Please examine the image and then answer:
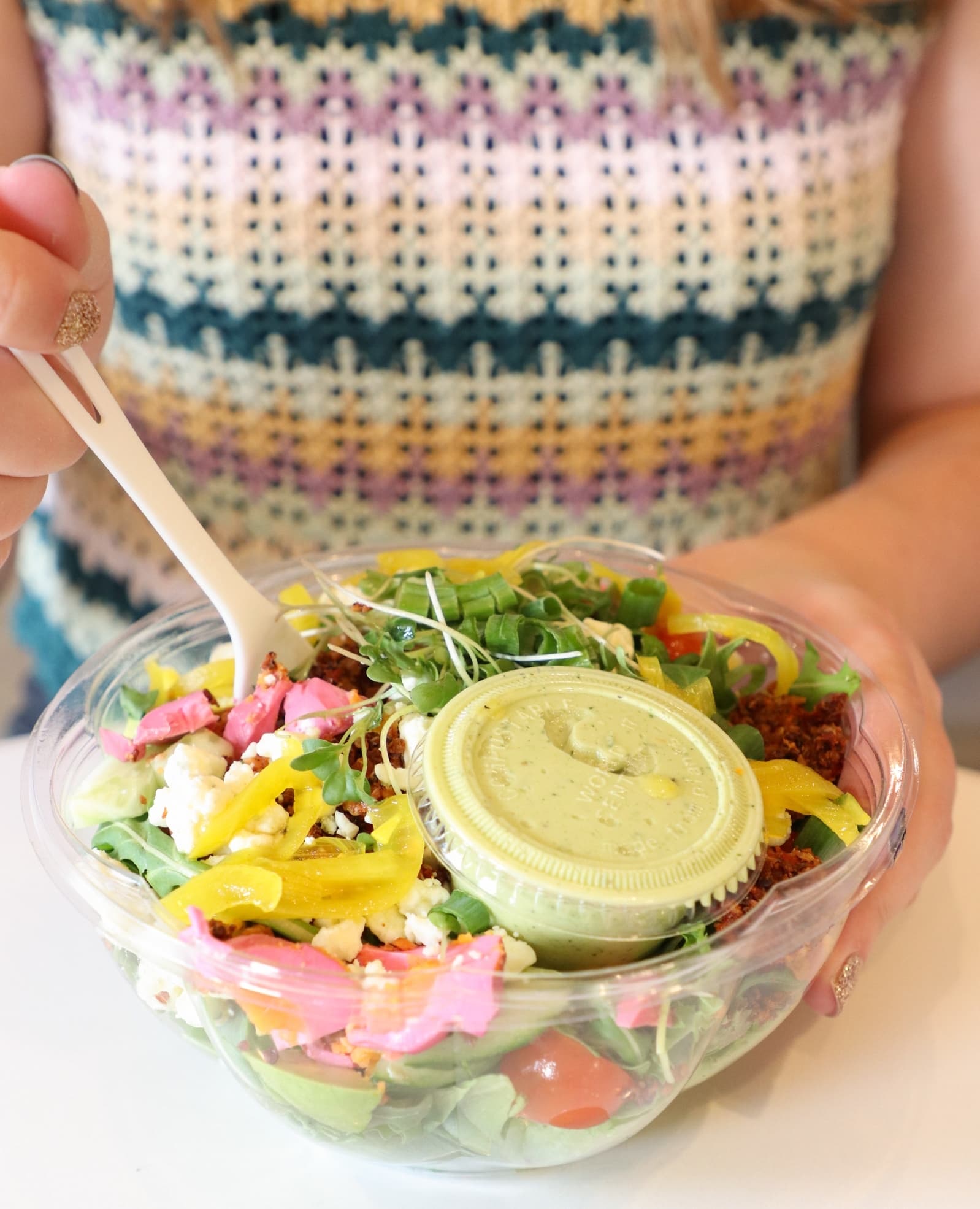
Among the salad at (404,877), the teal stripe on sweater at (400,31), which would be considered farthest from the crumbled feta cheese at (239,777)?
the teal stripe on sweater at (400,31)

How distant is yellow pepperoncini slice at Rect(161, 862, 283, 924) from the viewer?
1.77ft

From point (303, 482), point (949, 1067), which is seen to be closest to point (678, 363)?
point (303, 482)

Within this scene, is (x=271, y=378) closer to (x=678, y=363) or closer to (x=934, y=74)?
(x=678, y=363)

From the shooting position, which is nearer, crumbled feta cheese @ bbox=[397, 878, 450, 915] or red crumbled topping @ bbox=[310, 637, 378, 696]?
crumbled feta cheese @ bbox=[397, 878, 450, 915]

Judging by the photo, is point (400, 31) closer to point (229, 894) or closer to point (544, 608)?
point (544, 608)

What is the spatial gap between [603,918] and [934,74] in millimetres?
1114

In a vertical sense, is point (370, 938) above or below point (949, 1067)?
above

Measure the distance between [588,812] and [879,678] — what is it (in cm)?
31

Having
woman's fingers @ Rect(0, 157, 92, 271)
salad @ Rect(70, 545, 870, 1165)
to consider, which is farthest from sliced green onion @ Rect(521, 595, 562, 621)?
woman's fingers @ Rect(0, 157, 92, 271)

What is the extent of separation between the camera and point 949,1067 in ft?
2.16

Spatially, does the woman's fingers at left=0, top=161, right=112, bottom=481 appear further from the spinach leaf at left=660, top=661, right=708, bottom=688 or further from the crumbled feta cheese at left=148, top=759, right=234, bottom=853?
the spinach leaf at left=660, top=661, right=708, bottom=688

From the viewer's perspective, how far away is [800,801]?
634 millimetres

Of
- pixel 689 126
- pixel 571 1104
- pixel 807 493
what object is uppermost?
pixel 689 126

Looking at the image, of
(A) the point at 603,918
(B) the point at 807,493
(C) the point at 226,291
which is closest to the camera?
(A) the point at 603,918
